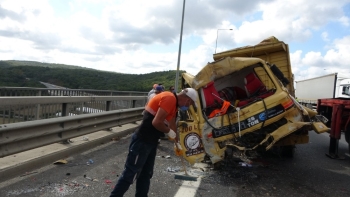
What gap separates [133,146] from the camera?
3814 millimetres

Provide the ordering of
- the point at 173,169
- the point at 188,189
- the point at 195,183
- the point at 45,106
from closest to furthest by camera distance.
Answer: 1. the point at 188,189
2. the point at 195,183
3. the point at 173,169
4. the point at 45,106

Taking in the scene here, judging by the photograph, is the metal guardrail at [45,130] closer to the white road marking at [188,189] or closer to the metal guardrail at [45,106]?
the metal guardrail at [45,106]

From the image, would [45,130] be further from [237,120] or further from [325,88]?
[325,88]

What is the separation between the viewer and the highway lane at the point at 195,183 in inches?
178

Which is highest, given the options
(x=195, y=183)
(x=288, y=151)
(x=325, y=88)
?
(x=325, y=88)

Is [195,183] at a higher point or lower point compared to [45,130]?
lower

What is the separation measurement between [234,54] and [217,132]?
358 centimetres

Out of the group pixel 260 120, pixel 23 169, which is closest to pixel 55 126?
pixel 23 169

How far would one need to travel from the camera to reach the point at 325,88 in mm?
23328

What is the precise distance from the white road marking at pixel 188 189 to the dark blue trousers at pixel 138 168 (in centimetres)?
73

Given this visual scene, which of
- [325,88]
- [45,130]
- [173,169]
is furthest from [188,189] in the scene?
[325,88]

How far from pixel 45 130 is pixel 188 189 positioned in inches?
107

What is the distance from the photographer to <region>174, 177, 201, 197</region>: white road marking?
4.61 m

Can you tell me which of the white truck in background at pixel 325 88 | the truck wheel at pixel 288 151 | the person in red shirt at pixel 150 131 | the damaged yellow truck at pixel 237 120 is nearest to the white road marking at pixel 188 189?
the damaged yellow truck at pixel 237 120
